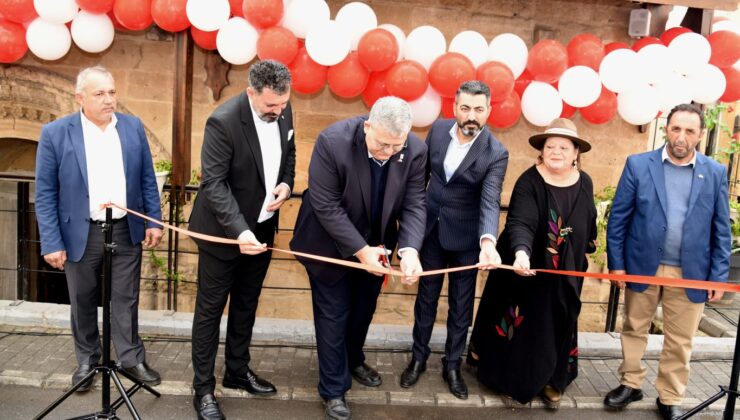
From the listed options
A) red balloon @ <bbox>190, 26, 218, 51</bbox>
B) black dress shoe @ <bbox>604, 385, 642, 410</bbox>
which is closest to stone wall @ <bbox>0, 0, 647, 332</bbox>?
red balloon @ <bbox>190, 26, 218, 51</bbox>

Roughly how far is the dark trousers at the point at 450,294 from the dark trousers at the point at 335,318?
403 mm

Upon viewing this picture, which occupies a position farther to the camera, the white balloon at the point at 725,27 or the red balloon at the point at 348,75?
the white balloon at the point at 725,27

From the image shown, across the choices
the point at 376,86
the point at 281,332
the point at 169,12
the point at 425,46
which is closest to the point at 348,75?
the point at 376,86

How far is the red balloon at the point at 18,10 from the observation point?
4.76 m

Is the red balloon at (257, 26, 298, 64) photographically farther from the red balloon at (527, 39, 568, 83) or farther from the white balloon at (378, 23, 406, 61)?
the red balloon at (527, 39, 568, 83)

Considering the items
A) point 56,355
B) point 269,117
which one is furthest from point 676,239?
point 56,355

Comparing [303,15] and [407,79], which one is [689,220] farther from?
[303,15]

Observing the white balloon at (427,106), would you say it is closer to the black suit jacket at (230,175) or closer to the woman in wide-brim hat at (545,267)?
the woman in wide-brim hat at (545,267)

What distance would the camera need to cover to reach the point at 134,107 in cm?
617

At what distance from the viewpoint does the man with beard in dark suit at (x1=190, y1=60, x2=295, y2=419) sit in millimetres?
3375

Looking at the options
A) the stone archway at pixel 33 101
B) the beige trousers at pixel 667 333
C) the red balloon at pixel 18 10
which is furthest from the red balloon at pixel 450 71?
the red balloon at pixel 18 10

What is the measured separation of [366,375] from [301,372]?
1.53ft

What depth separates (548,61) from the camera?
16.8ft

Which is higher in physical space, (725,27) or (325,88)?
(725,27)
